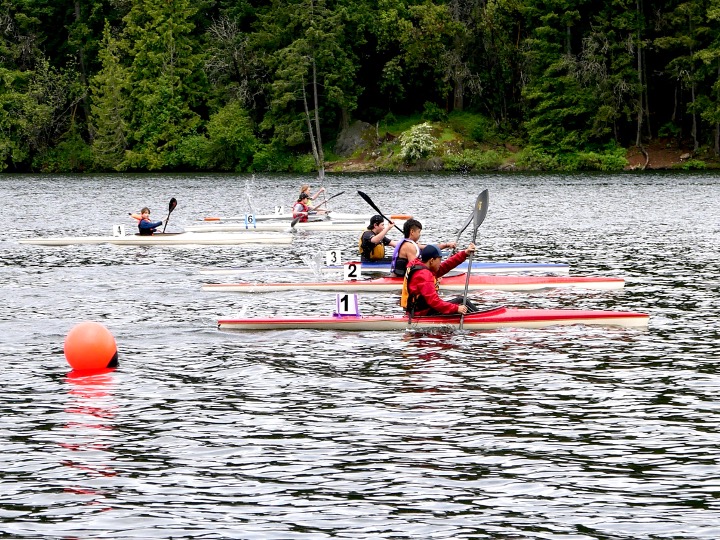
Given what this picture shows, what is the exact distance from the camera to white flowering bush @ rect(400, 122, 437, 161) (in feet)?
250

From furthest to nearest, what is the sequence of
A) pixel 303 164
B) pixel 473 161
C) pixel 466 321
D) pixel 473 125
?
pixel 303 164 → pixel 473 125 → pixel 473 161 → pixel 466 321

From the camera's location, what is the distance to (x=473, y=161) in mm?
76188

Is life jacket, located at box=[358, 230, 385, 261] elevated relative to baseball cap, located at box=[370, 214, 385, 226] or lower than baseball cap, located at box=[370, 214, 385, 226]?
lower

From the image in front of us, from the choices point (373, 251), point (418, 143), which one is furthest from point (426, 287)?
point (418, 143)

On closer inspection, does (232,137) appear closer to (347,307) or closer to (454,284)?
(454,284)

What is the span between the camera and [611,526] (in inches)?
359

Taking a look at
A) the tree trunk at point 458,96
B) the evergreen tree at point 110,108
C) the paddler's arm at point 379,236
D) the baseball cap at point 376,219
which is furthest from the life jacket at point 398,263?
the evergreen tree at point 110,108

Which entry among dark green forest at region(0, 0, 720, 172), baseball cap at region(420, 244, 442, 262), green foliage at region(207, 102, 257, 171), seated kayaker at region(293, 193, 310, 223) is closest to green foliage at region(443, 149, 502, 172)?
dark green forest at region(0, 0, 720, 172)

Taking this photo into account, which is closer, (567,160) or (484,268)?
(484,268)

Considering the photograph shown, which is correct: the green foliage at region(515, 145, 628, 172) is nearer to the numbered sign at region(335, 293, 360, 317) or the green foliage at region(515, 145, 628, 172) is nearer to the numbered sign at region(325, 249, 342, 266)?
the numbered sign at region(325, 249, 342, 266)

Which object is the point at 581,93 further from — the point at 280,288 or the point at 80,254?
the point at 280,288

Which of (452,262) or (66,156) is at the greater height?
(66,156)

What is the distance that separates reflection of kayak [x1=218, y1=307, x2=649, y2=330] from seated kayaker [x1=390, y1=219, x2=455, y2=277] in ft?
3.59

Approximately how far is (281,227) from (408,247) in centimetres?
1806
